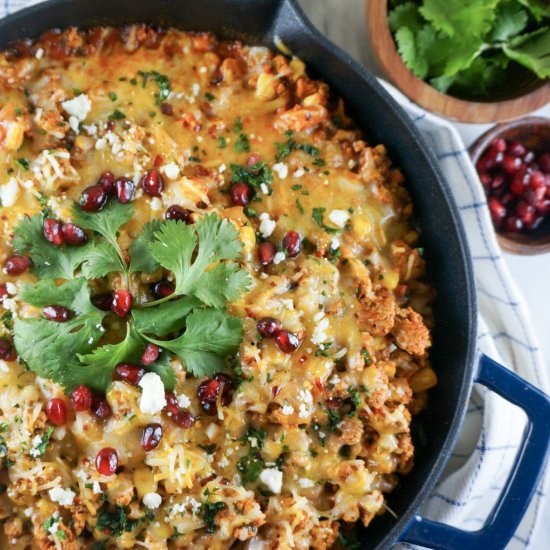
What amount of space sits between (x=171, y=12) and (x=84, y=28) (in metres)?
0.49

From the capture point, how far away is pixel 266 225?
3902mm

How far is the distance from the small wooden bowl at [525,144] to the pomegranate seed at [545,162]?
0.05 meters

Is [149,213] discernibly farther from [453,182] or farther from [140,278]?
[453,182]

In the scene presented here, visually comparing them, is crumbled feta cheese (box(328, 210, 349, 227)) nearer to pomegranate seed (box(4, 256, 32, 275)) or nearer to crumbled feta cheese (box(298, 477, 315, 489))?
crumbled feta cheese (box(298, 477, 315, 489))

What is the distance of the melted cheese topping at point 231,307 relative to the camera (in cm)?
367

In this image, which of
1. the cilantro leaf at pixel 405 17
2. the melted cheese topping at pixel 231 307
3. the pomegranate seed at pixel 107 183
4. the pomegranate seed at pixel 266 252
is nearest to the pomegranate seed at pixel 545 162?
the cilantro leaf at pixel 405 17

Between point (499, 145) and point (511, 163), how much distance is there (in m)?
0.17

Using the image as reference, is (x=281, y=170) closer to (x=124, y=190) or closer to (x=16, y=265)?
(x=124, y=190)

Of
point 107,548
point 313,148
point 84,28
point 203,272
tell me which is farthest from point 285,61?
point 107,548

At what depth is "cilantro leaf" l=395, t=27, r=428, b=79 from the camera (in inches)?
187

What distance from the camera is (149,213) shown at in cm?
386

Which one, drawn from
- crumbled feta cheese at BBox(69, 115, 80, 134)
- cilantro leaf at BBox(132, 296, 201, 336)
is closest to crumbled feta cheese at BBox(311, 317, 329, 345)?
cilantro leaf at BBox(132, 296, 201, 336)

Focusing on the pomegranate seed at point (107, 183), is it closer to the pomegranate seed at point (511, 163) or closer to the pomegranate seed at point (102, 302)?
the pomegranate seed at point (102, 302)

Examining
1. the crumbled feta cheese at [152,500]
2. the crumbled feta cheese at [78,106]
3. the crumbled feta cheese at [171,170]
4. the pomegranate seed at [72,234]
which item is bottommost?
the crumbled feta cheese at [152,500]
